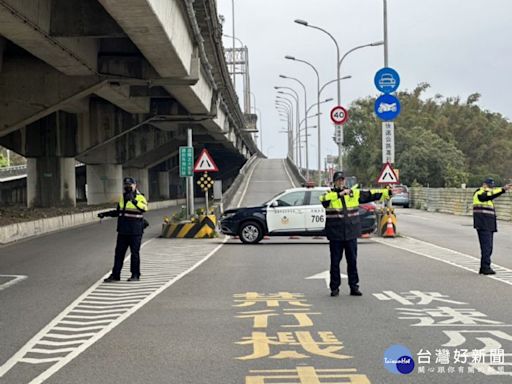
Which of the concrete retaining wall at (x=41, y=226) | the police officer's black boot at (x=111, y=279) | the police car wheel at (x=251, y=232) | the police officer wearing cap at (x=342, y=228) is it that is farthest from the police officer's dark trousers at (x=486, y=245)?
the concrete retaining wall at (x=41, y=226)

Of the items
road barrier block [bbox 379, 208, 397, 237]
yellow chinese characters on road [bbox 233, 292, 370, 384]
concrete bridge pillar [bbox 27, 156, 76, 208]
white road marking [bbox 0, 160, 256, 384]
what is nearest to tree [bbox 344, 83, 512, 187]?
concrete bridge pillar [bbox 27, 156, 76, 208]

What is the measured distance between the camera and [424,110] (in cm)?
11088

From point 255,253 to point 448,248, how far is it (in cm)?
521

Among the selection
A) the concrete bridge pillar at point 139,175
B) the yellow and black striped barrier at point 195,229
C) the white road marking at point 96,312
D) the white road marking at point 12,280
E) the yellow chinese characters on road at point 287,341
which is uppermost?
the concrete bridge pillar at point 139,175

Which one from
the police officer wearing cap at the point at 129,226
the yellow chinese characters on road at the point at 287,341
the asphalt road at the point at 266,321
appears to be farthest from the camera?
the police officer wearing cap at the point at 129,226

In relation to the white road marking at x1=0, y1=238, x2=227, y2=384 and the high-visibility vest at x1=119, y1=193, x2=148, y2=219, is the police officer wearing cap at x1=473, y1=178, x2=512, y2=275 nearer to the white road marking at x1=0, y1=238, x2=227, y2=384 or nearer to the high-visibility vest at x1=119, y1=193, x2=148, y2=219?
the white road marking at x1=0, y1=238, x2=227, y2=384

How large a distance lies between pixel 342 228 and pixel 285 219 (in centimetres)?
1061

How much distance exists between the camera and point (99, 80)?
2417cm

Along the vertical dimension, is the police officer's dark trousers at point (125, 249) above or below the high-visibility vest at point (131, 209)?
below

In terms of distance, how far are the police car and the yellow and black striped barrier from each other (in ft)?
8.68

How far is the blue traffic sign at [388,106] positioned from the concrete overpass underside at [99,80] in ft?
19.7

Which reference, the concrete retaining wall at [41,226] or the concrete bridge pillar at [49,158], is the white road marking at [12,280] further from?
the concrete bridge pillar at [49,158]

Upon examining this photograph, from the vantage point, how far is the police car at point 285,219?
69.7 feet

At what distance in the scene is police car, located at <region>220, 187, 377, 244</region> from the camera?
2125cm
